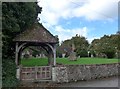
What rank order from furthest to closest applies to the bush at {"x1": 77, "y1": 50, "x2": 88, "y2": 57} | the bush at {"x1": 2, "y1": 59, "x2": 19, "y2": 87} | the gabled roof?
the bush at {"x1": 77, "y1": 50, "x2": 88, "y2": 57} → the gabled roof → the bush at {"x1": 2, "y1": 59, "x2": 19, "y2": 87}

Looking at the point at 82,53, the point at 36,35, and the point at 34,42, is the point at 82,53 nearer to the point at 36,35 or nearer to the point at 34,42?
the point at 36,35

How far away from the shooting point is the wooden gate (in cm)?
1723

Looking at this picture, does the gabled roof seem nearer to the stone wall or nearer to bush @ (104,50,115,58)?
the stone wall

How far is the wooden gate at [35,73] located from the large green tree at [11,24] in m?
1.03

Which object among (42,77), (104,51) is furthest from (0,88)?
(104,51)

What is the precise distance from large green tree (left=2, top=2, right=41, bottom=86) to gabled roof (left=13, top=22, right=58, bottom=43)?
16.3 inches

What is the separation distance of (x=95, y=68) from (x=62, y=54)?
3356cm

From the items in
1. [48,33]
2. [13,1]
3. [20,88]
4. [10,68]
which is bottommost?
[20,88]

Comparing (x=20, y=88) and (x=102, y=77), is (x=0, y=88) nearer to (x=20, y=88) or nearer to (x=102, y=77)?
(x=20, y=88)

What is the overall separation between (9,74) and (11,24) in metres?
3.46

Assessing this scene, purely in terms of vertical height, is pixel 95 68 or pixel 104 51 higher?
pixel 104 51

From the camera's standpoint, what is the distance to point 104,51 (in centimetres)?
4203

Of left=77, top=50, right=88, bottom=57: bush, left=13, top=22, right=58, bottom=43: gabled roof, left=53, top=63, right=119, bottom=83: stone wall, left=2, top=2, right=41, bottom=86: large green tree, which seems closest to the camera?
left=2, top=2, right=41, bottom=86: large green tree

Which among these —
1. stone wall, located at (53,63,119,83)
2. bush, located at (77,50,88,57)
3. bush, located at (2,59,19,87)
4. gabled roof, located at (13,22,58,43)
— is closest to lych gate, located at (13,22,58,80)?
gabled roof, located at (13,22,58,43)
